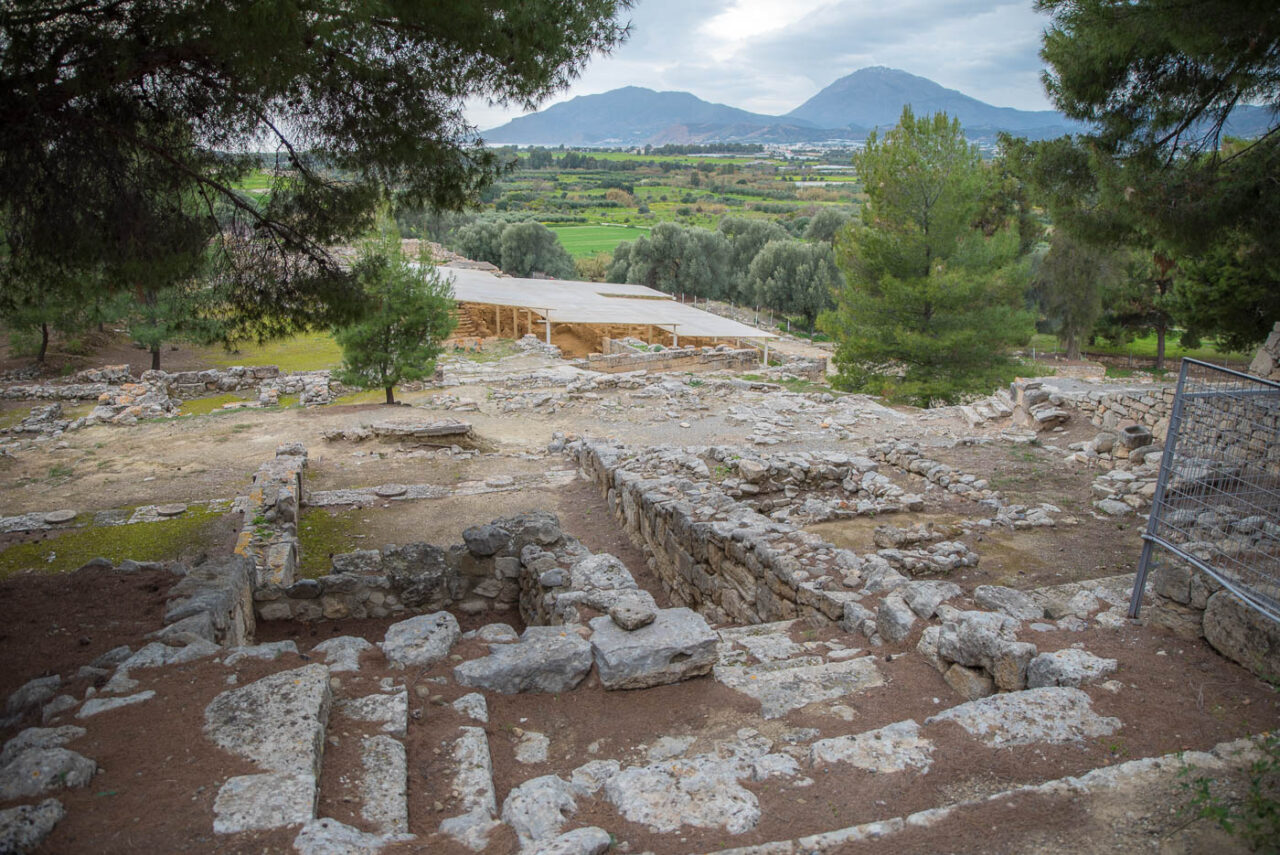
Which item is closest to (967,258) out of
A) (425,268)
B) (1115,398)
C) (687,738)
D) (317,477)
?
(1115,398)

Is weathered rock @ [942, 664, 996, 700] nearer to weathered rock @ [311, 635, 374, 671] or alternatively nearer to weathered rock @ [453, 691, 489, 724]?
weathered rock @ [453, 691, 489, 724]

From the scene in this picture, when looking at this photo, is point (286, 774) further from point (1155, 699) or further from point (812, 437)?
point (812, 437)

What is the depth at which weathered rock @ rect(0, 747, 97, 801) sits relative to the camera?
10.8ft

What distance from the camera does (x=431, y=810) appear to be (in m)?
3.62

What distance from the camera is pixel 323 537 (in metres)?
9.86

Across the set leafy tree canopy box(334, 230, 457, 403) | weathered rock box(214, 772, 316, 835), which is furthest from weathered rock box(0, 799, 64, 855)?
leafy tree canopy box(334, 230, 457, 403)

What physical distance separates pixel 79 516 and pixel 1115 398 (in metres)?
16.2

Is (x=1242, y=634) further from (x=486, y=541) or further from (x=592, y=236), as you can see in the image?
(x=592, y=236)

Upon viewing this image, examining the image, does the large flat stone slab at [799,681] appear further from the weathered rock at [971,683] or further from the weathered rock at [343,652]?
the weathered rock at [343,652]

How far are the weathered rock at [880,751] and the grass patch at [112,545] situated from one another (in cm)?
824

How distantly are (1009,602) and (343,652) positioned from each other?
483 cm

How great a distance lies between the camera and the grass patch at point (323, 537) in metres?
8.95

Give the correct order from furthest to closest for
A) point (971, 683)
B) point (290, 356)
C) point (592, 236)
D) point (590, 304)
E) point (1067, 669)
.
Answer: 1. point (592, 236)
2. point (590, 304)
3. point (290, 356)
4. point (971, 683)
5. point (1067, 669)

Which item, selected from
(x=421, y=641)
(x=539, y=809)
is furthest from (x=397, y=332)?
(x=539, y=809)
